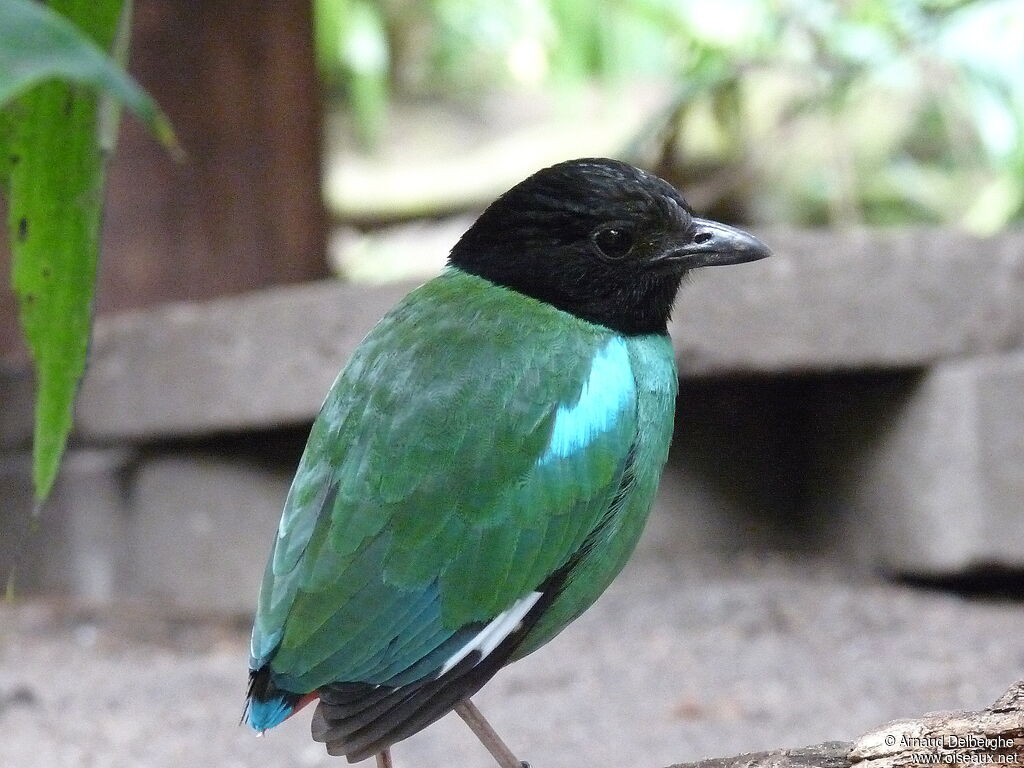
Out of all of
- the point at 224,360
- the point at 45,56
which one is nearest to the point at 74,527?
the point at 224,360

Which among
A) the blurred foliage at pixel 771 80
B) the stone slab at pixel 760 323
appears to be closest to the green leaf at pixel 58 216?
the stone slab at pixel 760 323

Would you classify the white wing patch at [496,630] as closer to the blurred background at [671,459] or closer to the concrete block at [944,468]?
the blurred background at [671,459]

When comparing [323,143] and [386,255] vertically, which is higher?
[323,143]

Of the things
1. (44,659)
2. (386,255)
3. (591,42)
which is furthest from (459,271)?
(386,255)

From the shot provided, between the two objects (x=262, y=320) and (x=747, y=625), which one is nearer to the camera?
(x=747, y=625)

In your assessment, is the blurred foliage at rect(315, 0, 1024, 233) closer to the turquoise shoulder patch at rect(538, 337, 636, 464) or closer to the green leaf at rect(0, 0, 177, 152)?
the turquoise shoulder patch at rect(538, 337, 636, 464)

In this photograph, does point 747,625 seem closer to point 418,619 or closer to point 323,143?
point 418,619

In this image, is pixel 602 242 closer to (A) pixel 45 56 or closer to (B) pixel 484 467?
(B) pixel 484 467
